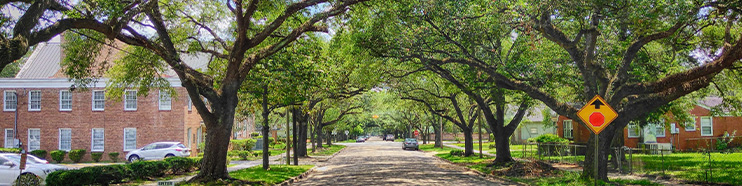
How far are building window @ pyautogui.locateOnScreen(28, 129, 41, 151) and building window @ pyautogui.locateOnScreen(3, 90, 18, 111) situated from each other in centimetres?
191

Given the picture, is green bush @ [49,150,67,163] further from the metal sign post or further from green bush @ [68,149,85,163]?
the metal sign post

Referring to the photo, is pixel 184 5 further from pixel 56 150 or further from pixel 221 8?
pixel 56 150

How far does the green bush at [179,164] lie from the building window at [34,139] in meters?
18.6

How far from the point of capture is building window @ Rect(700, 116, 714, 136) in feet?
128

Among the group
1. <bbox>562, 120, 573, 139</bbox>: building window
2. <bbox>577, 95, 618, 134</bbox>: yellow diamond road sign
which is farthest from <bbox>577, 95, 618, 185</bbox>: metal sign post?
<bbox>562, 120, 573, 139</bbox>: building window

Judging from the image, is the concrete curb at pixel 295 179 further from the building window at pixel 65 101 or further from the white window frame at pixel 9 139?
the white window frame at pixel 9 139

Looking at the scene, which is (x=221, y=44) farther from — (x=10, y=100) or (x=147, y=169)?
(x=10, y=100)

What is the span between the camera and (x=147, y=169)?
19.6 metres

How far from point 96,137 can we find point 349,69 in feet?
69.7

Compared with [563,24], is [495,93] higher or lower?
lower

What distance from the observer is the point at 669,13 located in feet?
44.2

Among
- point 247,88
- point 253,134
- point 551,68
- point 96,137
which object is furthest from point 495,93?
point 253,134

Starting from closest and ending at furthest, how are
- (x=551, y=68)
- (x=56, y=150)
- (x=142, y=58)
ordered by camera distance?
1. (x=142, y=58)
2. (x=551, y=68)
3. (x=56, y=150)

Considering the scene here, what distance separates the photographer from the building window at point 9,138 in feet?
122
